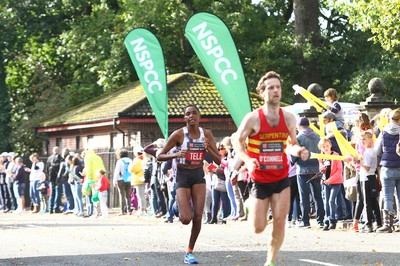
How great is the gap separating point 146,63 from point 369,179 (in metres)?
10.4

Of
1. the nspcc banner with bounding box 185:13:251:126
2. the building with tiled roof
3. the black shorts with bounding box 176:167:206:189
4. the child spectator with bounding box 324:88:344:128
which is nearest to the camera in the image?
the black shorts with bounding box 176:167:206:189

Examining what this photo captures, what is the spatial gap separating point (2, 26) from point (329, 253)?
137ft

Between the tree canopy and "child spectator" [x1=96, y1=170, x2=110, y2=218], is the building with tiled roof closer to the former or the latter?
the tree canopy

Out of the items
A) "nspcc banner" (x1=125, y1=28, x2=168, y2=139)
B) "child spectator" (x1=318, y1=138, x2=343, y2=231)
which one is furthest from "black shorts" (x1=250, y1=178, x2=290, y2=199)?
"nspcc banner" (x1=125, y1=28, x2=168, y2=139)

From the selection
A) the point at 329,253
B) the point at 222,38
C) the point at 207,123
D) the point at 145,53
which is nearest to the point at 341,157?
the point at 329,253

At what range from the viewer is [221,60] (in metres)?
23.8

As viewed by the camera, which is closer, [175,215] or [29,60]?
[175,215]

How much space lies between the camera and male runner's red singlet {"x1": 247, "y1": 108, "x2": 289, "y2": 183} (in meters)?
11.8

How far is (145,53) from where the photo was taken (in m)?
28.3

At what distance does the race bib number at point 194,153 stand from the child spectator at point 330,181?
5299mm

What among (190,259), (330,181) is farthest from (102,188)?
(190,259)

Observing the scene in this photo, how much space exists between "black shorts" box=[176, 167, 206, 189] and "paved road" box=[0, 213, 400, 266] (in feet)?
3.04

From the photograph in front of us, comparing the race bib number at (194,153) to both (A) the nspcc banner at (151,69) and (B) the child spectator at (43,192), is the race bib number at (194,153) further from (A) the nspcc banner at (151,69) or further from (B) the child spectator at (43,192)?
(B) the child spectator at (43,192)

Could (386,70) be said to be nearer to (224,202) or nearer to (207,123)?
(207,123)
